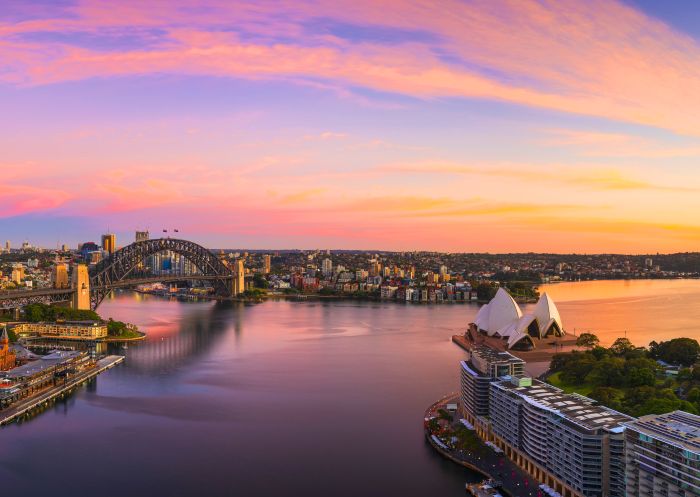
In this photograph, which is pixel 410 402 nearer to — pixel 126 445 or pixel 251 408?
pixel 251 408

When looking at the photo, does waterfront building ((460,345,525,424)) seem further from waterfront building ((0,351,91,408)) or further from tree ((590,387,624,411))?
waterfront building ((0,351,91,408))

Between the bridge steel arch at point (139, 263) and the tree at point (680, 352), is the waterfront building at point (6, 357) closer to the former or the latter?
the bridge steel arch at point (139, 263)

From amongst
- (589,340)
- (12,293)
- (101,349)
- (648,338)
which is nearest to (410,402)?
(589,340)

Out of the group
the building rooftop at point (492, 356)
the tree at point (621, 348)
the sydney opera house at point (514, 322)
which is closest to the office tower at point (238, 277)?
the sydney opera house at point (514, 322)

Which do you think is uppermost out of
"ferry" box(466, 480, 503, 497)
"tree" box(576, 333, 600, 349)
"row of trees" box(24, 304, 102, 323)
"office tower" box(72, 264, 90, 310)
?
"office tower" box(72, 264, 90, 310)

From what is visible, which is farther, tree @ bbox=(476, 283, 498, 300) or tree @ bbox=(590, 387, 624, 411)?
tree @ bbox=(476, 283, 498, 300)

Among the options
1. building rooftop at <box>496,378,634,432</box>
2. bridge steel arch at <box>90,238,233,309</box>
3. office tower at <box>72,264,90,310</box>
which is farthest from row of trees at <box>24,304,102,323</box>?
building rooftop at <box>496,378,634,432</box>

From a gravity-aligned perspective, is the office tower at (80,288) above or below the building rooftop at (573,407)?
above

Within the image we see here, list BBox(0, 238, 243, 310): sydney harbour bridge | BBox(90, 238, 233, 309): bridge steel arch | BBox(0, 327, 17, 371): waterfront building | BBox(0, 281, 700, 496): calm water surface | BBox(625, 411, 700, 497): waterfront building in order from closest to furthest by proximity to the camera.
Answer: BBox(625, 411, 700, 497): waterfront building, BBox(0, 281, 700, 496): calm water surface, BBox(0, 327, 17, 371): waterfront building, BBox(0, 238, 243, 310): sydney harbour bridge, BBox(90, 238, 233, 309): bridge steel arch
